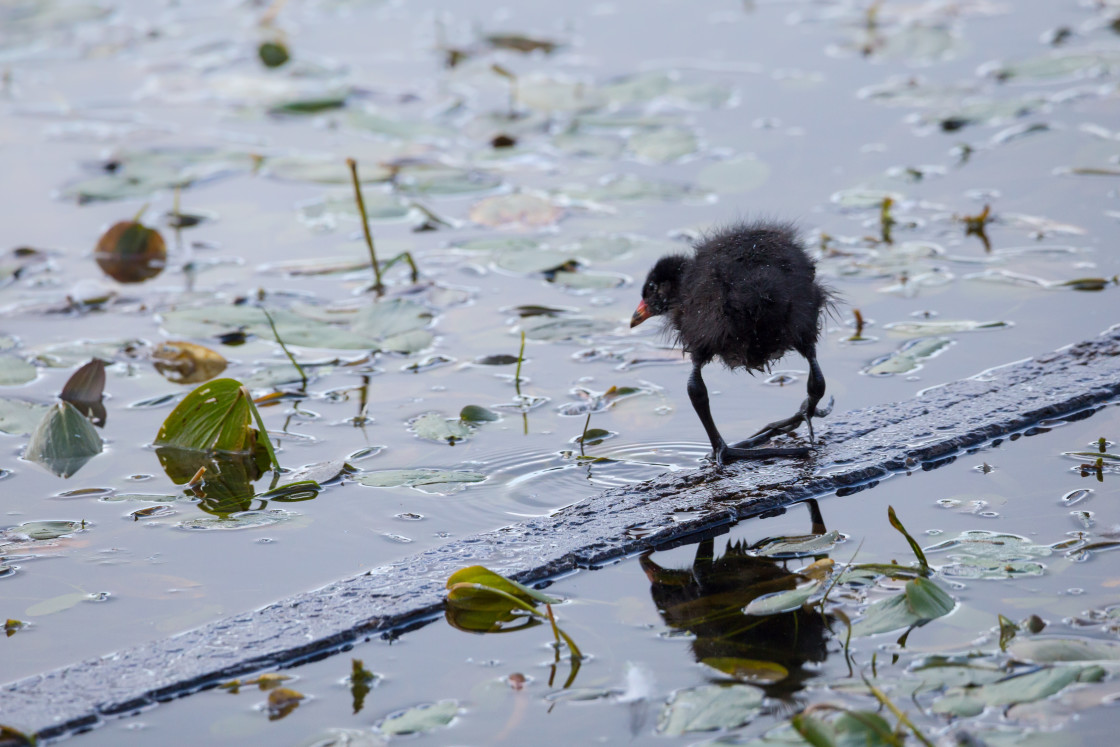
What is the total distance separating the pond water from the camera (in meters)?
3.09

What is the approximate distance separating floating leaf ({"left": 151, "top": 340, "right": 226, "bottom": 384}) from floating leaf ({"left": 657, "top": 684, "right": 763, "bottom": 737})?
241cm

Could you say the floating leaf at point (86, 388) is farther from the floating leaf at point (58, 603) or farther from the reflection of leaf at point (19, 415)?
the floating leaf at point (58, 603)

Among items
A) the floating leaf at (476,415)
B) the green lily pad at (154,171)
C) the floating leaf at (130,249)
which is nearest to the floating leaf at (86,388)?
the floating leaf at (476,415)

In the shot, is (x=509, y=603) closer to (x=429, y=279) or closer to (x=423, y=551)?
(x=423, y=551)

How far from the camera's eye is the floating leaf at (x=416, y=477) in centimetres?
319

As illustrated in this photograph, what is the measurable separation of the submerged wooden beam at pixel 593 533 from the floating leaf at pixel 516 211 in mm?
2155

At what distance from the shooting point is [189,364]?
4164 millimetres

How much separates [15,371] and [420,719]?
254cm

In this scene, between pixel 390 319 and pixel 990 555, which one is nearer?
pixel 990 555

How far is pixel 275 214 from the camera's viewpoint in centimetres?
551

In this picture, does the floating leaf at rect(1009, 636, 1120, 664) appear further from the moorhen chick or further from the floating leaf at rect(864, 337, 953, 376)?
the floating leaf at rect(864, 337, 953, 376)

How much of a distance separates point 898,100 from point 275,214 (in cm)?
323

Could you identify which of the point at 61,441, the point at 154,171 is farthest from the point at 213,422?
the point at 154,171

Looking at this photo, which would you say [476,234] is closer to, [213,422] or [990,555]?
[213,422]
